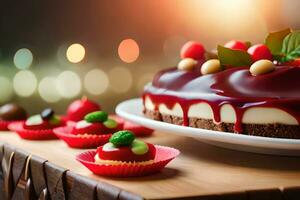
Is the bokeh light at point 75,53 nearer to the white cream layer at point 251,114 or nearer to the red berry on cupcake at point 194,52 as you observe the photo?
the red berry on cupcake at point 194,52

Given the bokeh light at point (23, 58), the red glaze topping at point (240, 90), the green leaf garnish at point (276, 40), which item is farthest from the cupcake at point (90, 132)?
the bokeh light at point (23, 58)

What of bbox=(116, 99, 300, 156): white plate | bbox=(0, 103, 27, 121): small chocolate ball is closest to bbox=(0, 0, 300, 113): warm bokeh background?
bbox=(0, 103, 27, 121): small chocolate ball

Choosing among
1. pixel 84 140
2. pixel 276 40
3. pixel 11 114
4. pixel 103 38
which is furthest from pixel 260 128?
pixel 103 38

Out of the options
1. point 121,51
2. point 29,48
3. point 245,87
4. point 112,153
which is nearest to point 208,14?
point 121,51

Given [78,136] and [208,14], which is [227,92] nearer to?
[78,136]

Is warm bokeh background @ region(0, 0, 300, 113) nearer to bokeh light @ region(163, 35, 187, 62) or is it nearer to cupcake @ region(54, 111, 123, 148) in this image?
bokeh light @ region(163, 35, 187, 62)
